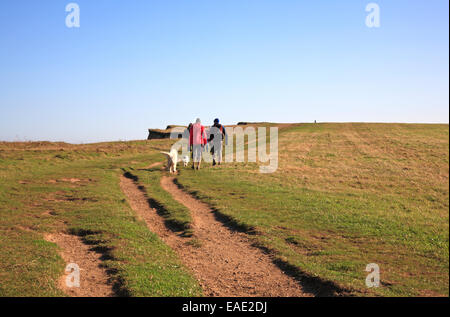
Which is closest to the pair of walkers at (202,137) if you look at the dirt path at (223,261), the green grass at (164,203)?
the green grass at (164,203)

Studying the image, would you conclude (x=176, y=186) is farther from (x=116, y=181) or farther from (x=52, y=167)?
(x=52, y=167)

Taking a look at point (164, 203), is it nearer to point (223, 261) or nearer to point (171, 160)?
point (223, 261)

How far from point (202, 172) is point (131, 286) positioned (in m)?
18.2

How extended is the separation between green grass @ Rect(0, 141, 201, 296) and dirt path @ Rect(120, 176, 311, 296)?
445 mm

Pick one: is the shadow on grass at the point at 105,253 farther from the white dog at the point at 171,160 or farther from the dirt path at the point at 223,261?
the white dog at the point at 171,160

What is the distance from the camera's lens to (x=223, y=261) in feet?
Result: 32.8

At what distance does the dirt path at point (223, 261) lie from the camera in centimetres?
823

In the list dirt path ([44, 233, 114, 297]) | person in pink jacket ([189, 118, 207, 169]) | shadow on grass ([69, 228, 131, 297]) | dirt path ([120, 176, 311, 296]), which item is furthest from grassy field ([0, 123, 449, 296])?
person in pink jacket ([189, 118, 207, 169])

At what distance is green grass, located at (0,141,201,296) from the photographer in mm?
8195

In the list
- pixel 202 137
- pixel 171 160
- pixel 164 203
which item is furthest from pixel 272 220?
pixel 171 160

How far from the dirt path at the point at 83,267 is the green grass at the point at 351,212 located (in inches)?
175

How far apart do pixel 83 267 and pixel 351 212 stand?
9378 mm
